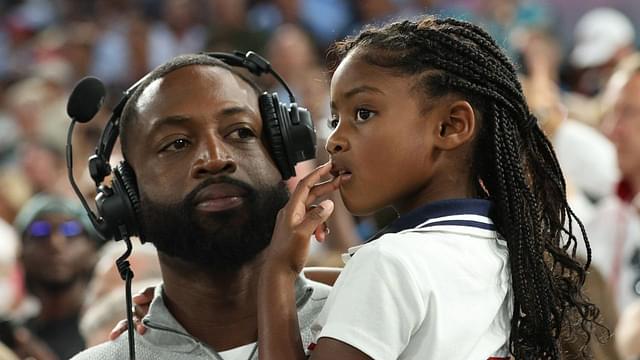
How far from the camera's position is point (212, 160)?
232 centimetres

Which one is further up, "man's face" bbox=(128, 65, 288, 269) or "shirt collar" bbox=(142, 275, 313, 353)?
"man's face" bbox=(128, 65, 288, 269)

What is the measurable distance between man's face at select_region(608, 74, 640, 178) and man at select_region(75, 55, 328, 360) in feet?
7.81

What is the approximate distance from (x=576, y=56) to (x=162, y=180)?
4.81m

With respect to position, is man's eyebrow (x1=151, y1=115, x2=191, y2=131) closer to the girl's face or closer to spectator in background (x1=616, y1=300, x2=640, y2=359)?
the girl's face

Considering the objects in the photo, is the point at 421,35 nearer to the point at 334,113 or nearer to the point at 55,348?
the point at 334,113

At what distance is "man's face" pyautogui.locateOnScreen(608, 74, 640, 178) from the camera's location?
4.52 m

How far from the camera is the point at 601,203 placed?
4.72m

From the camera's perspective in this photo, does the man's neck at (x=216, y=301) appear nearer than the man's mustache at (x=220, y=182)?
No

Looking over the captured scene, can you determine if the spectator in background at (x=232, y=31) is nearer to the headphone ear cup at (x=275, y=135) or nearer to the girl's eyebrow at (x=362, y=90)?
the headphone ear cup at (x=275, y=135)

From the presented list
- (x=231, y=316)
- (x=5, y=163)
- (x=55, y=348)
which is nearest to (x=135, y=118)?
(x=231, y=316)

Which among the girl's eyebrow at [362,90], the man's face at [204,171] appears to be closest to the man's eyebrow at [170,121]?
the man's face at [204,171]

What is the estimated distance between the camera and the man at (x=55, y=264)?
465cm

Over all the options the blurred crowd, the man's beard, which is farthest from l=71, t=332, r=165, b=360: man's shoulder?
the blurred crowd

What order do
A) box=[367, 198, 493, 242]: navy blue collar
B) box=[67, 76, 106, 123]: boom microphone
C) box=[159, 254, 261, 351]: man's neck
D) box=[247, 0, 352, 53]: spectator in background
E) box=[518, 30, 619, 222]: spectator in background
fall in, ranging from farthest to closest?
box=[247, 0, 352, 53]: spectator in background → box=[518, 30, 619, 222]: spectator in background → box=[67, 76, 106, 123]: boom microphone → box=[159, 254, 261, 351]: man's neck → box=[367, 198, 493, 242]: navy blue collar
